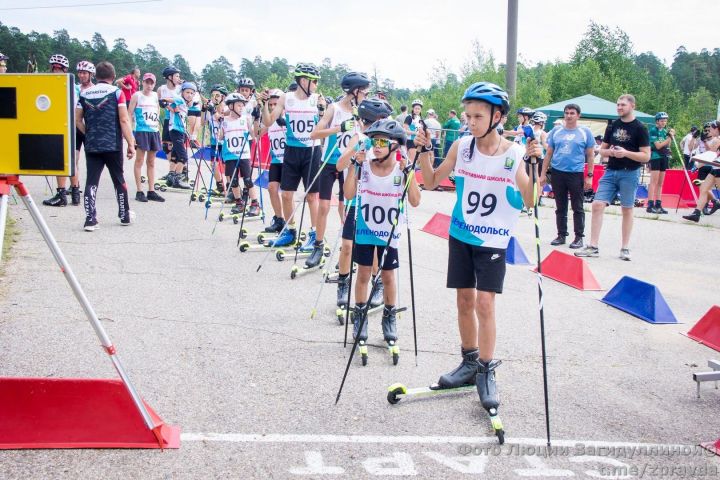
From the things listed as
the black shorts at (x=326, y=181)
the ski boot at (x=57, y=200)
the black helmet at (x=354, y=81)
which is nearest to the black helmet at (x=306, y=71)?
the black shorts at (x=326, y=181)

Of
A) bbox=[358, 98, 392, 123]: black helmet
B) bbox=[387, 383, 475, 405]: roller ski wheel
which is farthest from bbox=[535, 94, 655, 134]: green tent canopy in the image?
bbox=[387, 383, 475, 405]: roller ski wheel

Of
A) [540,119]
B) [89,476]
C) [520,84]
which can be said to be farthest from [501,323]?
[520,84]

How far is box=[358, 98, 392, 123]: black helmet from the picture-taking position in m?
6.05

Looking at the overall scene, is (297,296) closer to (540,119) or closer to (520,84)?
(540,119)

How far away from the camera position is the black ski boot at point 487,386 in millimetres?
4414

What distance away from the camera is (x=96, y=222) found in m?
10.2

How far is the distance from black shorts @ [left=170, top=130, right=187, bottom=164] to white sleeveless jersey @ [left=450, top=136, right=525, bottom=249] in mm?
11792

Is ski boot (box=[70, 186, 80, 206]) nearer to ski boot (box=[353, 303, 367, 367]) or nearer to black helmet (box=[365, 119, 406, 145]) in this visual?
ski boot (box=[353, 303, 367, 367])

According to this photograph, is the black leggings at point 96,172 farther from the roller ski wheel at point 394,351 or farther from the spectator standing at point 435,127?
the spectator standing at point 435,127

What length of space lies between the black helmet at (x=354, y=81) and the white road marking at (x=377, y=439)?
14.2 feet

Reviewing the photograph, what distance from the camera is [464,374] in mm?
4891

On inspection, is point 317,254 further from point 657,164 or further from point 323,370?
point 657,164

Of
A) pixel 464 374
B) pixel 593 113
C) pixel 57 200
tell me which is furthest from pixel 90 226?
pixel 593 113

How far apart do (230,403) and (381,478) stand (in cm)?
135
